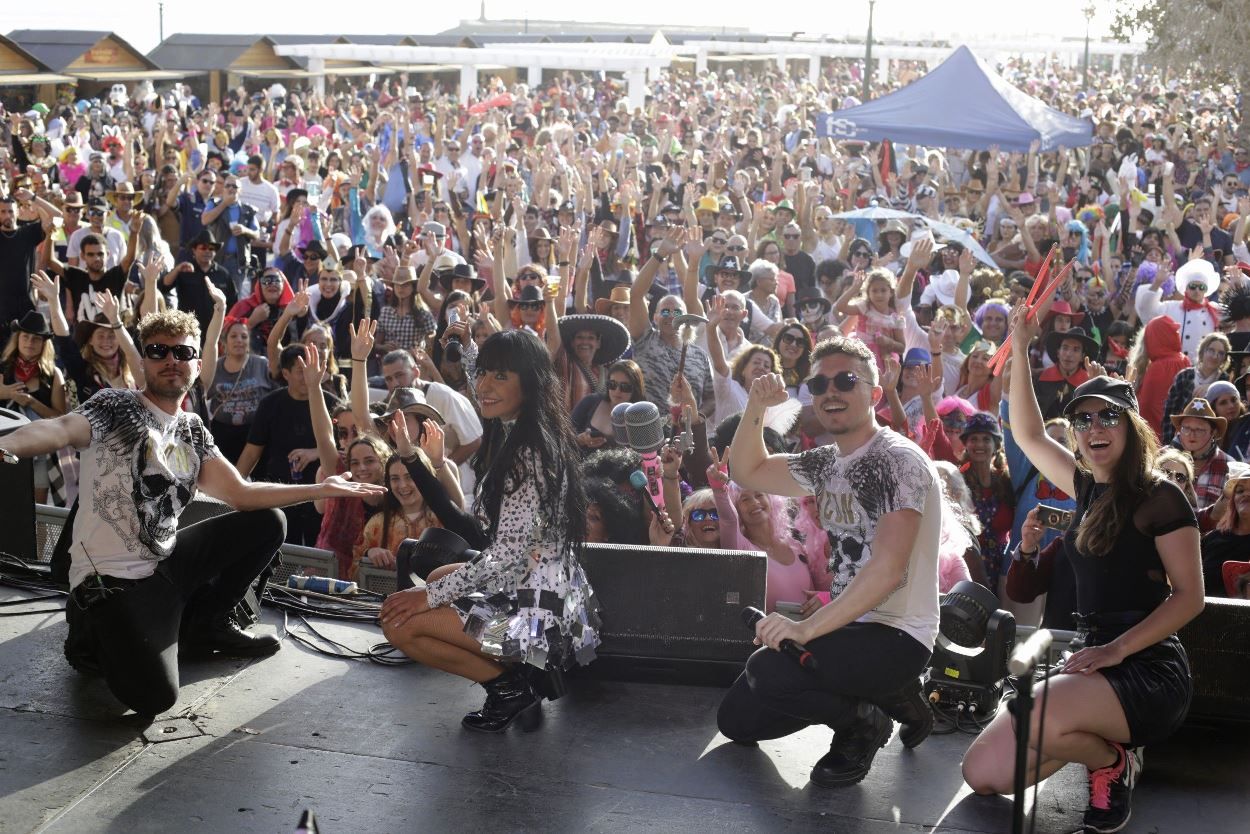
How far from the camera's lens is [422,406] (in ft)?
22.4

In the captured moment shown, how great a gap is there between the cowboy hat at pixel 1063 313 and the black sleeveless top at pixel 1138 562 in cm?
593

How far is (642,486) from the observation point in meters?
6.07

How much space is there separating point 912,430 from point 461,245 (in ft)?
21.6

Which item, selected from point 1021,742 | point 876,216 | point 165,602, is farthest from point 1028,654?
point 876,216

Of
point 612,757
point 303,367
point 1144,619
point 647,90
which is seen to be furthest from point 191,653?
point 647,90

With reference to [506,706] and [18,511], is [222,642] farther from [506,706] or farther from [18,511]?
[18,511]

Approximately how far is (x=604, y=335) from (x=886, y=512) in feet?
12.8

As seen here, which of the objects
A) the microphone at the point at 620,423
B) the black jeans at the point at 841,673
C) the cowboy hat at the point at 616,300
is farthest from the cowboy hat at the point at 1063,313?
the black jeans at the point at 841,673

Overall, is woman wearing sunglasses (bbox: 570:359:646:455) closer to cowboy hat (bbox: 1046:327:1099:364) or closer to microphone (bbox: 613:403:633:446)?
microphone (bbox: 613:403:633:446)

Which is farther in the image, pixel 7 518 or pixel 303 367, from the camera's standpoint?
pixel 303 367

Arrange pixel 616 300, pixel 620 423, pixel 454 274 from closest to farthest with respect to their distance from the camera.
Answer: pixel 620 423 < pixel 616 300 < pixel 454 274

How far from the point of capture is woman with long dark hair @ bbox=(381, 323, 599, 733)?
462 centimetres

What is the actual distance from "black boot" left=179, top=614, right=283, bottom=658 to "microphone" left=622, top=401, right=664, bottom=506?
1.81 metres

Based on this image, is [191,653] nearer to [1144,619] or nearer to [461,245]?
[1144,619]
